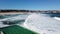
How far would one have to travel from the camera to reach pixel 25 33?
13.7m

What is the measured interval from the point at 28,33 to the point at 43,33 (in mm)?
1672

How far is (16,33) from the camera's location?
45.2 ft

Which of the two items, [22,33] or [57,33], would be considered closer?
[57,33]

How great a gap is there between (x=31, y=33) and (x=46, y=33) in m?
1.69

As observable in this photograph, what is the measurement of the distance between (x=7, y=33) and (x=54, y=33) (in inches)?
206

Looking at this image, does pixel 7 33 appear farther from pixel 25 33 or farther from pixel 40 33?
pixel 40 33

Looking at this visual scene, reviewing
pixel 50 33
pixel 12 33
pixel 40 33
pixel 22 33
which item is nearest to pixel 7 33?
pixel 12 33

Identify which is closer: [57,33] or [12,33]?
[57,33]

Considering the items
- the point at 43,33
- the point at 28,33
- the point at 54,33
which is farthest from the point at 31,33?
the point at 54,33

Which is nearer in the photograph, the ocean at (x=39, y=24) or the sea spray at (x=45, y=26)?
the sea spray at (x=45, y=26)

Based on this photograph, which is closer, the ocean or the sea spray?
the sea spray

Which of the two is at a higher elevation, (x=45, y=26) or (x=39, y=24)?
(x=45, y=26)

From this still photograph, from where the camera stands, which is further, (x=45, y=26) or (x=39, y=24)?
(x=39, y=24)

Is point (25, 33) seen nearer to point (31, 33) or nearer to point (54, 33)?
point (31, 33)
